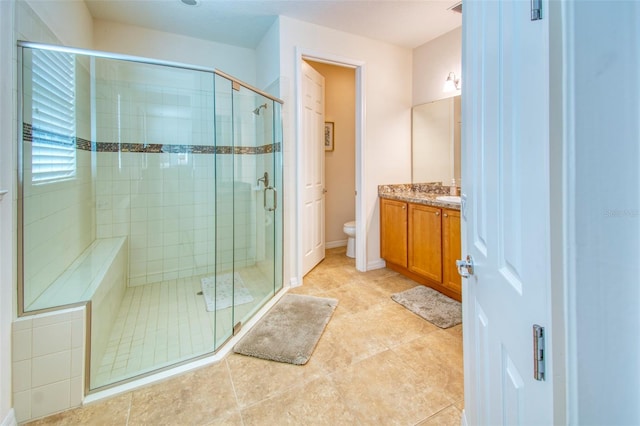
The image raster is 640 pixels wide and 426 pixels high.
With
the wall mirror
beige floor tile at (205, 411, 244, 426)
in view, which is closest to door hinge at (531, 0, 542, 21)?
beige floor tile at (205, 411, 244, 426)

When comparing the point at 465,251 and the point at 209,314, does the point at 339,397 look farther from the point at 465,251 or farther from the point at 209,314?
the point at 209,314

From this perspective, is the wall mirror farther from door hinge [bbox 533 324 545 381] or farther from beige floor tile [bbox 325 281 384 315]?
door hinge [bbox 533 324 545 381]

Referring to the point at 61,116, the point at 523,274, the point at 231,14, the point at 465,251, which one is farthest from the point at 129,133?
the point at 523,274

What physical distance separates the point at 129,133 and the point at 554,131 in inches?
128

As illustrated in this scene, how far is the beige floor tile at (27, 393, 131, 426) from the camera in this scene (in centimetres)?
141

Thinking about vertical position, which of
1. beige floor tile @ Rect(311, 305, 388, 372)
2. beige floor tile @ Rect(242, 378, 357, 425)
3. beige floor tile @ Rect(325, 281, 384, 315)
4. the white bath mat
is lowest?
beige floor tile @ Rect(242, 378, 357, 425)

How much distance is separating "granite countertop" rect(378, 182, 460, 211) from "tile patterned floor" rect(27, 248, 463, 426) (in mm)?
1273

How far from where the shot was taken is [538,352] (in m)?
0.48

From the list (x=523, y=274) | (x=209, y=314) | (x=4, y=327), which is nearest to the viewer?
(x=523, y=274)

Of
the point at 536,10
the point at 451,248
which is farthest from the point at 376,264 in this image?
the point at 536,10

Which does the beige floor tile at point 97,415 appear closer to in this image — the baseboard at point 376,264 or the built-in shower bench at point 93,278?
the built-in shower bench at point 93,278

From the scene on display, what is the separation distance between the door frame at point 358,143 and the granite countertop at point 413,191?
294 mm

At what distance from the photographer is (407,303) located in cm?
259

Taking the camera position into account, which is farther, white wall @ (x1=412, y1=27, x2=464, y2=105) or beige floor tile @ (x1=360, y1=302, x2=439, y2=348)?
white wall @ (x1=412, y1=27, x2=464, y2=105)
